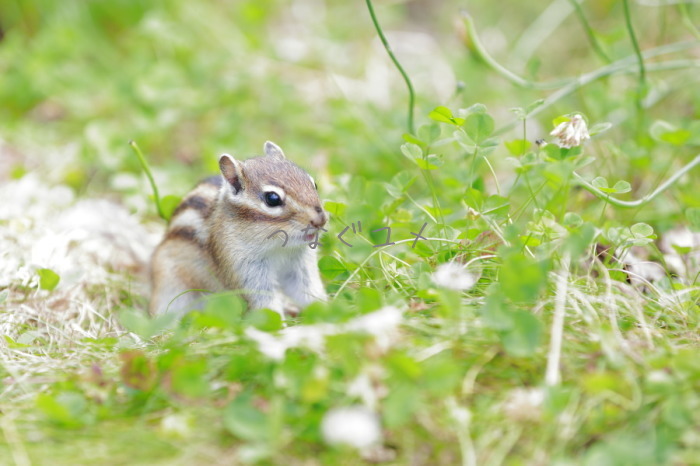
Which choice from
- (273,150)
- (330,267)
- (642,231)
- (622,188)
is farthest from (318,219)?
(642,231)

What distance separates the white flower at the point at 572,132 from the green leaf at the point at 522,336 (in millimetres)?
1074

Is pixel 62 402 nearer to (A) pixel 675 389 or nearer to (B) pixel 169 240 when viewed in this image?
(B) pixel 169 240

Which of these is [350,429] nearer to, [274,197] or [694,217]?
[274,197]

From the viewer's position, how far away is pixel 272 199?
3631 millimetres

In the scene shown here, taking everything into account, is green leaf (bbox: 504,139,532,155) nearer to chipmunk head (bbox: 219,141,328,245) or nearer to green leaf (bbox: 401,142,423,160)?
green leaf (bbox: 401,142,423,160)

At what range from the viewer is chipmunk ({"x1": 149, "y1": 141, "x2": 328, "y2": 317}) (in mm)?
3611

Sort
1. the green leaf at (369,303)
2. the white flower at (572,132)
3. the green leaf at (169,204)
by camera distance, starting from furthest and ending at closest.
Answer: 1. the green leaf at (169,204)
2. the white flower at (572,132)
3. the green leaf at (369,303)

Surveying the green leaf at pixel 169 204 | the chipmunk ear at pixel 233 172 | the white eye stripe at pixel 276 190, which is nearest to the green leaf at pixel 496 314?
the white eye stripe at pixel 276 190

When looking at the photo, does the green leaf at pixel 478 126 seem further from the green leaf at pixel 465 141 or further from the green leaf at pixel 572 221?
the green leaf at pixel 572 221

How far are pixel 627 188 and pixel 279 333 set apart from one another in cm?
173

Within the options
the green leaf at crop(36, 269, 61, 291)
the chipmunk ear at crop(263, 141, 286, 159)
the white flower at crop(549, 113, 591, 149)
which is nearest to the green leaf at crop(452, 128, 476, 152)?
the white flower at crop(549, 113, 591, 149)

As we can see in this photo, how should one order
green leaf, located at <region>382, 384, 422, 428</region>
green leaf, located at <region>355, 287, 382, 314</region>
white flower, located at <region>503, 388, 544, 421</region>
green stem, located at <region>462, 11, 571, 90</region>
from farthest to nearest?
green stem, located at <region>462, 11, 571, 90</region> < green leaf, located at <region>355, 287, 382, 314</region> < white flower, located at <region>503, 388, 544, 421</region> < green leaf, located at <region>382, 384, 422, 428</region>

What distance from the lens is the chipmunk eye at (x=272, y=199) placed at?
142 inches

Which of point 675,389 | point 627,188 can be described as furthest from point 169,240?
point 675,389
